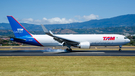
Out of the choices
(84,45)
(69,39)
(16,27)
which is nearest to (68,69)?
(84,45)

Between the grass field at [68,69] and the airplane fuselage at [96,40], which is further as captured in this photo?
the airplane fuselage at [96,40]

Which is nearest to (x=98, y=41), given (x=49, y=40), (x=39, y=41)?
(x=49, y=40)

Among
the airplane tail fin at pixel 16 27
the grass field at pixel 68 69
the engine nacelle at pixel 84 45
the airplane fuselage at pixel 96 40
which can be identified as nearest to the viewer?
the grass field at pixel 68 69

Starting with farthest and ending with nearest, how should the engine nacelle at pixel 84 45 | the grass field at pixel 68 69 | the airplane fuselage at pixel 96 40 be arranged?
the airplane fuselage at pixel 96 40 < the engine nacelle at pixel 84 45 < the grass field at pixel 68 69

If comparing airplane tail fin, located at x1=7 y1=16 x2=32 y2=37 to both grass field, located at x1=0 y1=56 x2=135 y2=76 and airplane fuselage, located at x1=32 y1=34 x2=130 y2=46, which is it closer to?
airplane fuselage, located at x1=32 y1=34 x2=130 y2=46

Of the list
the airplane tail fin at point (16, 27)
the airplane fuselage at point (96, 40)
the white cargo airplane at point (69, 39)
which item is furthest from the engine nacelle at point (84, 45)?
the airplane tail fin at point (16, 27)

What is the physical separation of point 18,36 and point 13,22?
385 cm

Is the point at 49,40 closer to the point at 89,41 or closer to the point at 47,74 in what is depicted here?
the point at 89,41

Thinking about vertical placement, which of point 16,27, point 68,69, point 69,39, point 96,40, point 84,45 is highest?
point 16,27

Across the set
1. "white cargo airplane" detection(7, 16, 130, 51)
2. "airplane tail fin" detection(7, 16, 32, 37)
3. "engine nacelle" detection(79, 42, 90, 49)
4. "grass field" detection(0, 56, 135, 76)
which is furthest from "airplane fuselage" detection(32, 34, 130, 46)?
"grass field" detection(0, 56, 135, 76)

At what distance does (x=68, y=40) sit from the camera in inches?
1495

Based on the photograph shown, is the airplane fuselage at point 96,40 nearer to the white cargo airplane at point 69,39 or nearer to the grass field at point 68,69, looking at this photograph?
A: the white cargo airplane at point 69,39

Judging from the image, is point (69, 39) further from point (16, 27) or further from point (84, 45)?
point (16, 27)

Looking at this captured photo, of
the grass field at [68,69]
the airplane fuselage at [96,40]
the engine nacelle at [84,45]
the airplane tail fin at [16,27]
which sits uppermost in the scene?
the airplane tail fin at [16,27]
